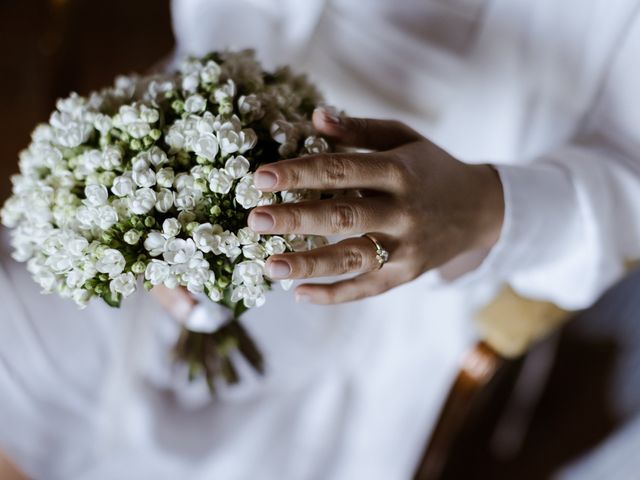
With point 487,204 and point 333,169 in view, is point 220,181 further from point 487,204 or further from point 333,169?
point 487,204

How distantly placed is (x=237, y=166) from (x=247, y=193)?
1.1 inches

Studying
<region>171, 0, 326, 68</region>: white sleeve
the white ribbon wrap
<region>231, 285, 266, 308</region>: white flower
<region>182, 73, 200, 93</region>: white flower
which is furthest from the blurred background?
<region>231, 285, 266, 308</region>: white flower

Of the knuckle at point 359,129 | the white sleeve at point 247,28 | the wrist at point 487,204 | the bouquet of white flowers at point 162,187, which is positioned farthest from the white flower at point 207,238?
the white sleeve at point 247,28

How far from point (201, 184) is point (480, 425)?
1369 mm

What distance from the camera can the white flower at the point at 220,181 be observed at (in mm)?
552

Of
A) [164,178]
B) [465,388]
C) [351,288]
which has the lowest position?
[465,388]

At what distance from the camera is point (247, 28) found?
1.03m

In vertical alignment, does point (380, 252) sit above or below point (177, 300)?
above

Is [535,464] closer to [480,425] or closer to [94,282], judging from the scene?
[480,425]

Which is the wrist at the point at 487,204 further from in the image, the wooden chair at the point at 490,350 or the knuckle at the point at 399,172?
the wooden chair at the point at 490,350

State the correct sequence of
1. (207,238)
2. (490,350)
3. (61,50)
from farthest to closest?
(61,50), (490,350), (207,238)

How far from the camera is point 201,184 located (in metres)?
0.56

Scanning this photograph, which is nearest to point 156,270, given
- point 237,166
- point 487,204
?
point 237,166

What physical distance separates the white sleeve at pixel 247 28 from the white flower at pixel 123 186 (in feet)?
1.65
